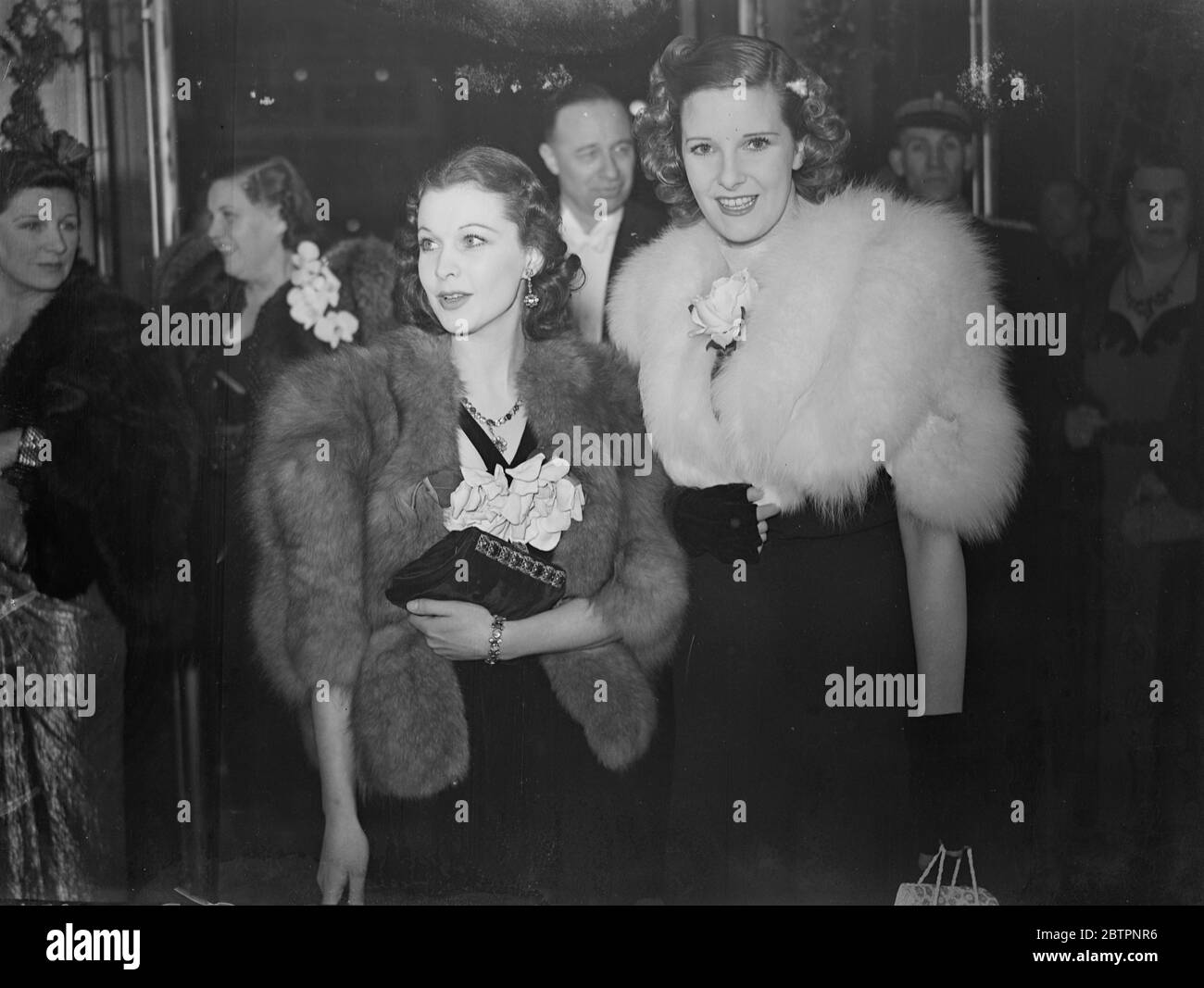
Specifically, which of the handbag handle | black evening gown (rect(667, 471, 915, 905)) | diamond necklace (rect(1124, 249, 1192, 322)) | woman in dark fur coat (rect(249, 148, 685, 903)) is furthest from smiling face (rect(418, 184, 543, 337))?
the handbag handle

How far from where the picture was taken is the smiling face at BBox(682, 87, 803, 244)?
118 inches

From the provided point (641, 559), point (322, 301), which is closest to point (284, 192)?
point (322, 301)

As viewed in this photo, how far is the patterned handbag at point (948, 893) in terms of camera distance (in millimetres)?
3096

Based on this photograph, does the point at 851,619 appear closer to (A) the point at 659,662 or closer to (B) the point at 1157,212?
(A) the point at 659,662

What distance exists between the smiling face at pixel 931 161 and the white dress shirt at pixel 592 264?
72 cm

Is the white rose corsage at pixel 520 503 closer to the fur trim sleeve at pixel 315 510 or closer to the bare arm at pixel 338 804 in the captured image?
the fur trim sleeve at pixel 315 510

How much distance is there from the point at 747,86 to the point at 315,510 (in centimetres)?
151

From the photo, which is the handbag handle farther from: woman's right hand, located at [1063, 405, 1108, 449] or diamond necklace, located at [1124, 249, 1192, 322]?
diamond necklace, located at [1124, 249, 1192, 322]

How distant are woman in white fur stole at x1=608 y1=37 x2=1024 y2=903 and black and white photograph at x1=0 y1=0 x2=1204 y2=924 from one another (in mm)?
11

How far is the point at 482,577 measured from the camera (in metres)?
3.03

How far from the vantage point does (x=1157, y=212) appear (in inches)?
120
